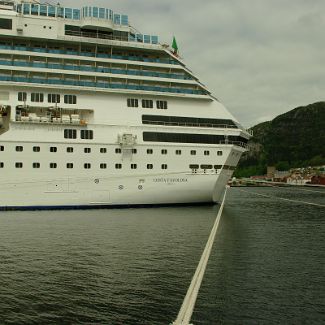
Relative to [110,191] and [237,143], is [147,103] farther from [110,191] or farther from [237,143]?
[237,143]

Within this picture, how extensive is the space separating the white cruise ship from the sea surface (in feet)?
20.4

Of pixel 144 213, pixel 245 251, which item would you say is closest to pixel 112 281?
pixel 245 251

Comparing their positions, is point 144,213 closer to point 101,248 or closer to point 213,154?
point 213,154

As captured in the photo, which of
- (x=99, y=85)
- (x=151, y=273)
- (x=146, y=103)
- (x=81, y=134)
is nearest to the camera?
(x=151, y=273)

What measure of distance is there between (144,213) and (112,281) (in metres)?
16.8

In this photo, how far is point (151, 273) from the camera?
14.6m

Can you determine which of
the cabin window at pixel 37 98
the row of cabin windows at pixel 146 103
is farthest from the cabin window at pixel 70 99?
the row of cabin windows at pixel 146 103

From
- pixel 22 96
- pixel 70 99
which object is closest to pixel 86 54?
pixel 70 99

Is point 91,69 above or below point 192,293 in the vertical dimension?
above

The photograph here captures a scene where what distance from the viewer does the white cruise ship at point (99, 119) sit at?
3145 cm

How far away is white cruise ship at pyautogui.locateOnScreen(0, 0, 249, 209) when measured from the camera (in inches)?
1238

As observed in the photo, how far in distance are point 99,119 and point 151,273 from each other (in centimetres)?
2084

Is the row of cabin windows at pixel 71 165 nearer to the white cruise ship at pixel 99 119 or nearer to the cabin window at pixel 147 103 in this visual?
the white cruise ship at pixel 99 119

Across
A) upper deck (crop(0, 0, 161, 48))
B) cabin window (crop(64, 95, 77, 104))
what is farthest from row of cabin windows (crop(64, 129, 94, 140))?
upper deck (crop(0, 0, 161, 48))
